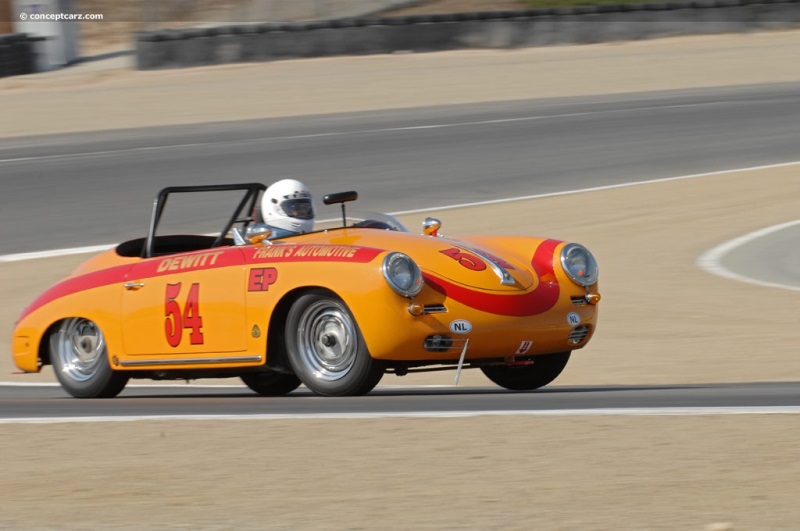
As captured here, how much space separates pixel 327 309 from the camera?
22.9 ft

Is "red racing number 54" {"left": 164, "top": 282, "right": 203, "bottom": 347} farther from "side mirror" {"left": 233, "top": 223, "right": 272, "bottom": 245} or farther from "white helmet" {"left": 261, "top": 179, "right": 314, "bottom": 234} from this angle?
"white helmet" {"left": 261, "top": 179, "right": 314, "bottom": 234}

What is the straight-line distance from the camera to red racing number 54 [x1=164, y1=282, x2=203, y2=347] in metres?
7.37

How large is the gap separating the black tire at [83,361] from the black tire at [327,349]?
4.63 feet

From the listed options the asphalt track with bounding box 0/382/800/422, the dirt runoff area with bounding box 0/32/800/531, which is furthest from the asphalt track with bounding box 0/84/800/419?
the asphalt track with bounding box 0/382/800/422

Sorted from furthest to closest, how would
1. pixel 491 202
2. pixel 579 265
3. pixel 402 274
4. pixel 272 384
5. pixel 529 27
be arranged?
pixel 529 27
pixel 491 202
pixel 272 384
pixel 579 265
pixel 402 274

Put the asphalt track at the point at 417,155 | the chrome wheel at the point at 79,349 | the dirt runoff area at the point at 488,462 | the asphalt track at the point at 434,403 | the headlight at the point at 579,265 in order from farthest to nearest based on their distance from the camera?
the asphalt track at the point at 417,155
the chrome wheel at the point at 79,349
the headlight at the point at 579,265
the asphalt track at the point at 434,403
the dirt runoff area at the point at 488,462

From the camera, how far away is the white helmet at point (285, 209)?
26.0ft

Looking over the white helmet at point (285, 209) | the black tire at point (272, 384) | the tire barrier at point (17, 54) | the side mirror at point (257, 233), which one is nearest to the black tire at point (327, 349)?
the side mirror at point (257, 233)

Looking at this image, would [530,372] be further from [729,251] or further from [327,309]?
[729,251]

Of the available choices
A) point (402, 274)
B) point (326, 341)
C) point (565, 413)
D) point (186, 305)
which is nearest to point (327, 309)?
point (326, 341)

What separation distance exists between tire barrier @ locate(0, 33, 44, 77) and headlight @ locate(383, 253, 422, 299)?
2157 cm

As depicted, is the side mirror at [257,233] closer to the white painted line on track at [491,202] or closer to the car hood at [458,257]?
the car hood at [458,257]

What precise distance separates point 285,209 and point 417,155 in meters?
11.4

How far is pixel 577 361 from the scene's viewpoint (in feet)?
32.1
